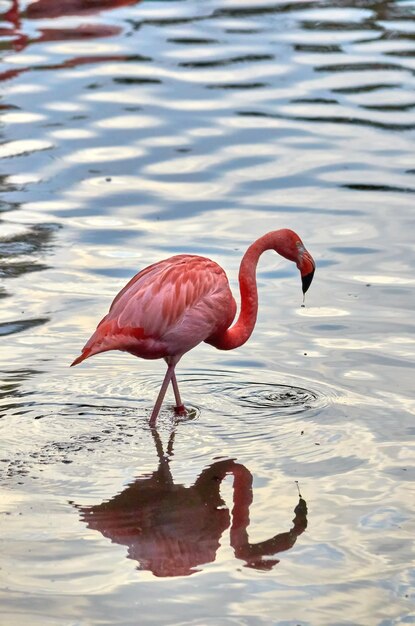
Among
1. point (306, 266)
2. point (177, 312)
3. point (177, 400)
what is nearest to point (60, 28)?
point (306, 266)

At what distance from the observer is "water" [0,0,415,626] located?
539cm

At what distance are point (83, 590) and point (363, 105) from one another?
885 centimetres

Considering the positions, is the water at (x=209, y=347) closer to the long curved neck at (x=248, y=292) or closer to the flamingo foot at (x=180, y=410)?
the flamingo foot at (x=180, y=410)

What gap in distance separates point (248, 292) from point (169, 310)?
60cm

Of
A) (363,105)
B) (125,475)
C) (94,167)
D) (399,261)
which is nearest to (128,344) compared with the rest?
(125,475)

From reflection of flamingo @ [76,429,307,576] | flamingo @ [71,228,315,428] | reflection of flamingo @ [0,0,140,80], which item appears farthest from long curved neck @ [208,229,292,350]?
reflection of flamingo @ [0,0,140,80]

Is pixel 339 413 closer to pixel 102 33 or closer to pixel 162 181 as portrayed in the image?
pixel 162 181

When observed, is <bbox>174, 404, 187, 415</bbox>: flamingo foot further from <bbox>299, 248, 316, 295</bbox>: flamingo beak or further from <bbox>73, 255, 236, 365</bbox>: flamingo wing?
<bbox>299, 248, 316, 295</bbox>: flamingo beak

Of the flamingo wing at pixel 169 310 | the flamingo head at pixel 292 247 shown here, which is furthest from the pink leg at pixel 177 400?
the flamingo head at pixel 292 247

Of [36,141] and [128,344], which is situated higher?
[128,344]

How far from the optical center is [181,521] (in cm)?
590

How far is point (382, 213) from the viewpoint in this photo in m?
10.5

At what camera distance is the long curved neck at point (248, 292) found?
737 cm

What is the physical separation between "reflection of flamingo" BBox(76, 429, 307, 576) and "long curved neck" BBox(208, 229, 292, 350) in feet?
3.50
